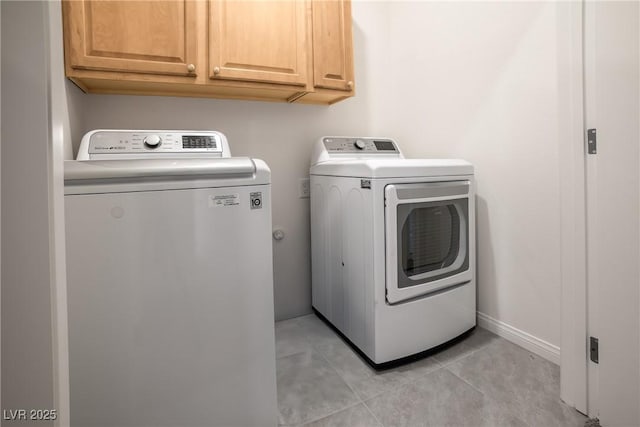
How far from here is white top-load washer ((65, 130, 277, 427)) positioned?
3.19 feet

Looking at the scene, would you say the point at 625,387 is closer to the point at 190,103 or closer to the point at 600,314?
the point at 600,314

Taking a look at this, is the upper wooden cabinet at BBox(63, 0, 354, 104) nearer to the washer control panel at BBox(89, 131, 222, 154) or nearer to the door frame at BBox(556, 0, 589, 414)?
the washer control panel at BBox(89, 131, 222, 154)

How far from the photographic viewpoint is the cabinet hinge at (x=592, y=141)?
1176 millimetres

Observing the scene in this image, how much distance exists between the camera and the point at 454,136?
6.88 feet

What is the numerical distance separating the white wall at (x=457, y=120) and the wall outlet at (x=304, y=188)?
4 centimetres

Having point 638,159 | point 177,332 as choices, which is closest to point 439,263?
A: point 638,159

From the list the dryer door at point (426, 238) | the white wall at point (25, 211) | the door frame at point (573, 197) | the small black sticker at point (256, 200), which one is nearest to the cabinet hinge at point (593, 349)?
the door frame at point (573, 197)

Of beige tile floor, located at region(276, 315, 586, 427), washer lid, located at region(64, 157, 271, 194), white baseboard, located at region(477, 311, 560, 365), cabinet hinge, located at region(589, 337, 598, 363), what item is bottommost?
beige tile floor, located at region(276, 315, 586, 427)

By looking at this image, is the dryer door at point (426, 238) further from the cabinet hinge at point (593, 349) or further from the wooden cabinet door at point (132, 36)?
the wooden cabinet door at point (132, 36)

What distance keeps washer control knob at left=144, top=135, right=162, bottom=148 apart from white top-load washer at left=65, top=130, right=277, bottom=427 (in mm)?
520

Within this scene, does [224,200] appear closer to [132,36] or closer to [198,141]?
[198,141]

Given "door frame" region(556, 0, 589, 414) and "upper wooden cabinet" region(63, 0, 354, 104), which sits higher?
"upper wooden cabinet" region(63, 0, 354, 104)

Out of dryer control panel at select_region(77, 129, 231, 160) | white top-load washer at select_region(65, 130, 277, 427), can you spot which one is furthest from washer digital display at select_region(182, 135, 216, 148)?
white top-load washer at select_region(65, 130, 277, 427)

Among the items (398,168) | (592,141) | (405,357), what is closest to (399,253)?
(398,168)
